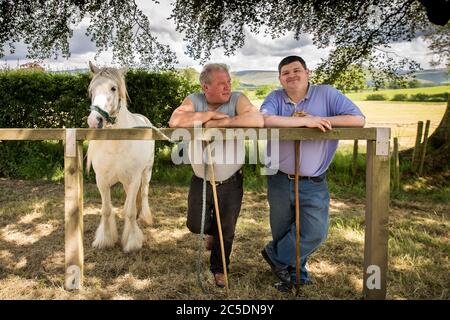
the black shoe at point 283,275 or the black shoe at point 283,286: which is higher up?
the black shoe at point 283,275

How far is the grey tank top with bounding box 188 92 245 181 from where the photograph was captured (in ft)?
10.8

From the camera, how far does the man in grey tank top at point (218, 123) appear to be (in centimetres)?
310

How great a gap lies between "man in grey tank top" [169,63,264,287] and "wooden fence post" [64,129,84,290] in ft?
2.60

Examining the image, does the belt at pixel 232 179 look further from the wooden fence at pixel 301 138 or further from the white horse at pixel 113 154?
the white horse at pixel 113 154

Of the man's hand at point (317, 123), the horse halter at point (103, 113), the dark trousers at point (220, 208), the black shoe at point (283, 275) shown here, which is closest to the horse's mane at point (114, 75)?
the horse halter at point (103, 113)

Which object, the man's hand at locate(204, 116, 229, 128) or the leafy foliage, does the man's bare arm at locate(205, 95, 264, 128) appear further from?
the leafy foliage

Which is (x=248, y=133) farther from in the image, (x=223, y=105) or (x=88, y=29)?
(x=88, y=29)

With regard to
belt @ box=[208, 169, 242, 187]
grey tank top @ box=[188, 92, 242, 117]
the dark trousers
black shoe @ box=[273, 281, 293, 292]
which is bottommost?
black shoe @ box=[273, 281, 293, 292]

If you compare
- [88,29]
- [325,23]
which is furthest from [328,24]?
[88,29]

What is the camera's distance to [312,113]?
10.7 ft

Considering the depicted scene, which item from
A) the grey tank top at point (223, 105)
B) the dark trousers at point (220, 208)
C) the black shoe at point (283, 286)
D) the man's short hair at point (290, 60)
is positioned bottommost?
the black shoe at point (283, 286)

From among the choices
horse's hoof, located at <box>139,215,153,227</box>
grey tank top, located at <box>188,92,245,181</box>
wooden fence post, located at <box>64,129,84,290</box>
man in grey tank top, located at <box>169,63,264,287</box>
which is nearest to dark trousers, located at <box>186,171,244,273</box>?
man in grey tank top, located at <box>169,63,264,287</box>

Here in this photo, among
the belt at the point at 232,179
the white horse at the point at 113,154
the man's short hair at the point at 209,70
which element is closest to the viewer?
the man's short hair at the point at 209,70

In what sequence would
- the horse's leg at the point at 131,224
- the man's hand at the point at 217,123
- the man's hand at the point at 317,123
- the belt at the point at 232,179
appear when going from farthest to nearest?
the horse's leg at the point at 131,224 → the belt at the point at 232,179 → the man's hand at the point at 217,123 → the man's hand at the point at 317,123
